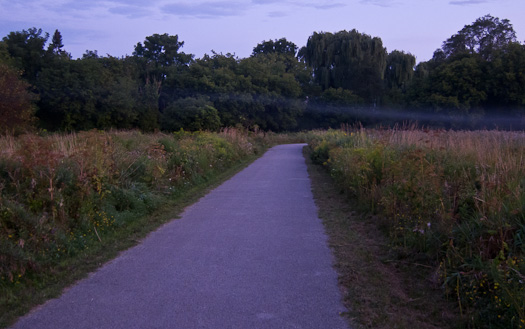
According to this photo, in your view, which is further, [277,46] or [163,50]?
[277,46]

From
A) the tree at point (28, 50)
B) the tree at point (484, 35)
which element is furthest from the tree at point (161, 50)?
the tree at point (484, 35)

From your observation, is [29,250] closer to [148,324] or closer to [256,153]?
[148,324]

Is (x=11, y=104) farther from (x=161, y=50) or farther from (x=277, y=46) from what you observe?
(x=277, y=46)

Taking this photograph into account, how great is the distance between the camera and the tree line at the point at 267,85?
33.7 metres

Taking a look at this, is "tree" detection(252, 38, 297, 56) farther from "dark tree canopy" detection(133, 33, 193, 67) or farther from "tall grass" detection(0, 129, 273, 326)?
"tall grass" detection(0, 129, 273, 326)

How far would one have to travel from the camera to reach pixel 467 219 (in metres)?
6.03

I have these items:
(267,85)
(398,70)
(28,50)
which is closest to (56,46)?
(28,50)

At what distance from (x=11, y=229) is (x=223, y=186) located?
30.4ft

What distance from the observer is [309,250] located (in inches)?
283

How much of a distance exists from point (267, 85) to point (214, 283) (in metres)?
54.8

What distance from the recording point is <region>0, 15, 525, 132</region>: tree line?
3372 cm

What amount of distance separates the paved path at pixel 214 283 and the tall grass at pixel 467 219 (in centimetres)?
139

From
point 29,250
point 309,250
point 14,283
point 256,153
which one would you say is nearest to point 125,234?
point 29,250

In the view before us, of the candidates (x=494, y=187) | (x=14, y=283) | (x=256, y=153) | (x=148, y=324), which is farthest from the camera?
(x=256, y=153)
